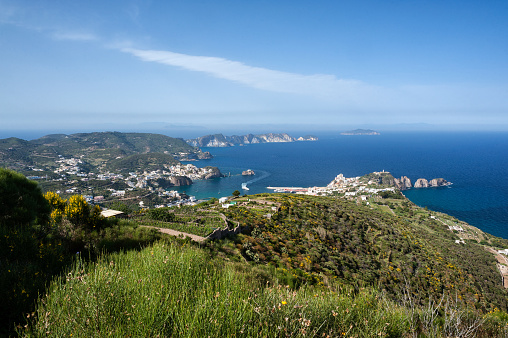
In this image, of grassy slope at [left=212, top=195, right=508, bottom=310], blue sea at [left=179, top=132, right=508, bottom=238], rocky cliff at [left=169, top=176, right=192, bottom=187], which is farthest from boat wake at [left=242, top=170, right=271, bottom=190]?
grassy slope at [left=212, top=195, right=508, bottom=310]

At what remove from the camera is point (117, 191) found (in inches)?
2842

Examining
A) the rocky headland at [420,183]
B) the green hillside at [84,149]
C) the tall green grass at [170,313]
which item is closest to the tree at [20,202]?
the tall green grass at [170,313]

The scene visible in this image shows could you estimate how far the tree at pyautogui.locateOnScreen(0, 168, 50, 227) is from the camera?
7.49 meters

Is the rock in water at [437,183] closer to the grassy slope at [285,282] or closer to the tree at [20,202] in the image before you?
the grassy slope at [285,282]

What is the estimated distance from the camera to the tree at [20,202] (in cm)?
749

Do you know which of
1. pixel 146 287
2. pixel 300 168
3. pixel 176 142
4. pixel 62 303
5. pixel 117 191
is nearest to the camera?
pixel 62 303

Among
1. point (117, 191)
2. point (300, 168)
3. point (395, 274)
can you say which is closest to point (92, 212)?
point (395, 274)

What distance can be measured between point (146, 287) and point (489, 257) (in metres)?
41.7

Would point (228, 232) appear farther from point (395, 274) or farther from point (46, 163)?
point (46, 163)

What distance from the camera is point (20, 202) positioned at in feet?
26.5

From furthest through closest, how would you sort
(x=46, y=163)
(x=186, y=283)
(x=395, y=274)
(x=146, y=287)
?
(x=46, y=163)
(x=395, y=274)
(x=186, y=283)
(x=146, y=287)

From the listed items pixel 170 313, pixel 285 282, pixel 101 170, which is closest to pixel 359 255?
pixel 285 282

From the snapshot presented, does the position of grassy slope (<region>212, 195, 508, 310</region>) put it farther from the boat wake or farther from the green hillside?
the green hillside

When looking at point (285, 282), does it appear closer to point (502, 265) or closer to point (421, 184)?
point (502, 265)
